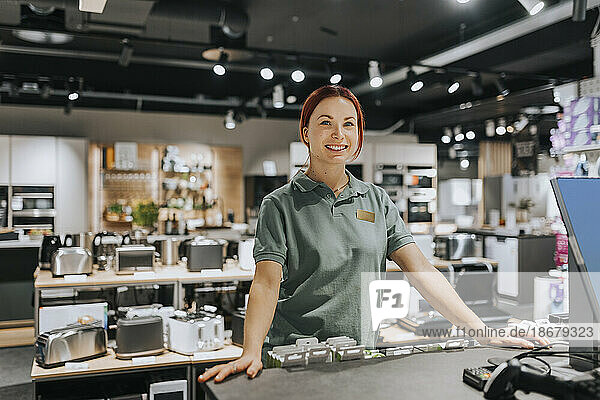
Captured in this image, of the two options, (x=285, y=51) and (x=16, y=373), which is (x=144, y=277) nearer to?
(x=16, y=373)

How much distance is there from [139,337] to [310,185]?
2.05 metres

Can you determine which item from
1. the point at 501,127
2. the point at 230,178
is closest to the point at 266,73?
the point at 230,178

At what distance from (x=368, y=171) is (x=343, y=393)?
27.0 feet

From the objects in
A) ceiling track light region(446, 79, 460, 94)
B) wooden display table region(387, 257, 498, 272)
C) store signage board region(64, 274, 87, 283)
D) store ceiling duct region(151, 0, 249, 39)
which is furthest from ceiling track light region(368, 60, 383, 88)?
store signage board region(64, 274, 87, 283)

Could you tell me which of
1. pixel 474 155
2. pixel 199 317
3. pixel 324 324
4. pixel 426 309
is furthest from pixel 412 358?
pixel 474 155

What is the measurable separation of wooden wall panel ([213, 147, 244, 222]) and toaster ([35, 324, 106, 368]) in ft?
20.6

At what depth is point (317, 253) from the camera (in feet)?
5.17

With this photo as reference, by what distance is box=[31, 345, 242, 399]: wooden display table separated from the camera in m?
2.97

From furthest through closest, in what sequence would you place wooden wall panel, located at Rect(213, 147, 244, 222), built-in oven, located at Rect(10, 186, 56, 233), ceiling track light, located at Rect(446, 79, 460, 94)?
wooden wall panel, located at Rect(213, 147, 244, 222) → built-in oven, located at Rect(10, 186, 56, 233) → ceiling track light, located at Rect(446, 79, 460, 94)

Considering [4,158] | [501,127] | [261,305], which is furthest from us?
[501,127]

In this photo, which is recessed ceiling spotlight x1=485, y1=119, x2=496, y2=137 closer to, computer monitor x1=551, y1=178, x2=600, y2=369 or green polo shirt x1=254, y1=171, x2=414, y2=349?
green polo shirt x1=254, y1=171, x2=414, y2=349

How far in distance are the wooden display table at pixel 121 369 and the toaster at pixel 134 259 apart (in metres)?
0.69

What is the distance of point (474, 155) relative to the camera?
1027 centimetres

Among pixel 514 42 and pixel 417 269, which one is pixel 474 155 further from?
pixel 417 269
